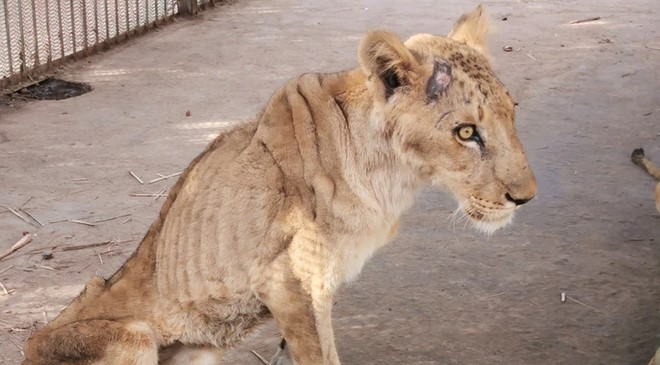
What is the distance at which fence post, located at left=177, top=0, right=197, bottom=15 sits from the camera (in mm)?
8297

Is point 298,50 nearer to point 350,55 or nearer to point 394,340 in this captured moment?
point 350,55

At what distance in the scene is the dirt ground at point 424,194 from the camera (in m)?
3.73

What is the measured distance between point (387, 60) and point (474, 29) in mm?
497

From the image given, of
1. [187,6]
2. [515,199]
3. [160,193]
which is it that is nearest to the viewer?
[515,199]

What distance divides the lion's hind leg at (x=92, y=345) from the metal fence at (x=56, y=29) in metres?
4.06

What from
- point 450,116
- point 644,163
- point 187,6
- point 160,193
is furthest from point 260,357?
point 187,6

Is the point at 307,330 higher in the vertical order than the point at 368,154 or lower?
lower

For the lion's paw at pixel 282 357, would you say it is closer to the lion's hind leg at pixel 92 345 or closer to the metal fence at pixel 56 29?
the lion's hind leg at pixel 92 345

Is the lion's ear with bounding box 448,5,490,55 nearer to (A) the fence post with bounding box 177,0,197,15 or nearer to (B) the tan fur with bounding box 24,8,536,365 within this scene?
(B) the tan fur with bounding box 24,8,536,365

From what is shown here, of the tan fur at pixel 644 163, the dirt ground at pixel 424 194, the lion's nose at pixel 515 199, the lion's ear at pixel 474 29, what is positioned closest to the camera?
the lion's nose at pixel 515 199

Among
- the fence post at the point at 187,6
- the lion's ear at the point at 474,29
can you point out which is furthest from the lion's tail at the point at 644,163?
the fence post at the point at 187,6

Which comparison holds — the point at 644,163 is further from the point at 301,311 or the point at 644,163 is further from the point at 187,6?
the point at 187,6

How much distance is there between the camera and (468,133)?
2.55m

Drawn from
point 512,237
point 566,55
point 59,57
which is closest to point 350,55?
point 566,55
